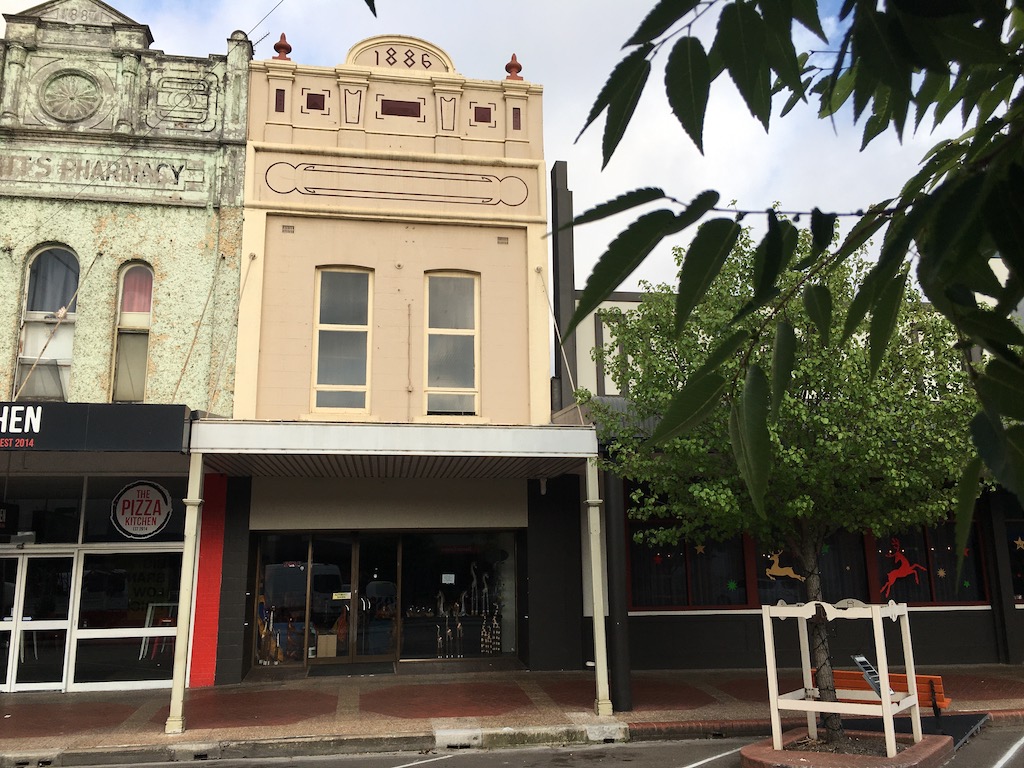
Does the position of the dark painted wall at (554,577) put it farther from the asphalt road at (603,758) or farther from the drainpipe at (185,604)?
the drainpipe at (185,604)

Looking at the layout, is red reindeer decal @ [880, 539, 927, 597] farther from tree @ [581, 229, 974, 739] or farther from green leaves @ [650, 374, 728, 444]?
green leaves @ [650, 374, 728, 444]

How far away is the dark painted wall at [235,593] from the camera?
48.1ft

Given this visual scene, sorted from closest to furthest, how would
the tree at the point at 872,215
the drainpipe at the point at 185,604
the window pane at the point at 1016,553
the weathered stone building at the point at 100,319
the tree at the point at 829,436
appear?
the tree at the point at 872,215
the tree at the point at 829,436
the drainpipe at the point at 185,604
the weathered stone building at the point at 100,319
the window pane at the point at 1016,553

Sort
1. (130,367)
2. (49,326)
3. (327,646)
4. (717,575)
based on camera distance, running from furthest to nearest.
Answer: (717,575)
(327,646)
(130,367)
(49,326)

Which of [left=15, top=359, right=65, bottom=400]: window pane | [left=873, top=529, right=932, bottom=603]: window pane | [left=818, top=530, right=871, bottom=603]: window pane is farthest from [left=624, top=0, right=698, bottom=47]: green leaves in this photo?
[left=873, top=529, right=932, bottom=603]: window pane

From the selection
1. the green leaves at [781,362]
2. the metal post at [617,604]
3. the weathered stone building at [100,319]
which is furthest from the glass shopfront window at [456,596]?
the green leaves at [781,362]

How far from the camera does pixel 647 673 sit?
16047mm

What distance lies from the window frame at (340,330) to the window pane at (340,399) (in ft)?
0.09

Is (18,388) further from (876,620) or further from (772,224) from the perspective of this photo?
(772,224)

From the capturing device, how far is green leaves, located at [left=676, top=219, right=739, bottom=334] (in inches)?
52.4

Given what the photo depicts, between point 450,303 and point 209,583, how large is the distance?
6.24 m

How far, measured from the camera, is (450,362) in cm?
1546

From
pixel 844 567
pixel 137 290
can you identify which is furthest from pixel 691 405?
pixel 844 567

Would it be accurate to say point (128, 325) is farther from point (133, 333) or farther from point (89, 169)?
point (89, 169)
